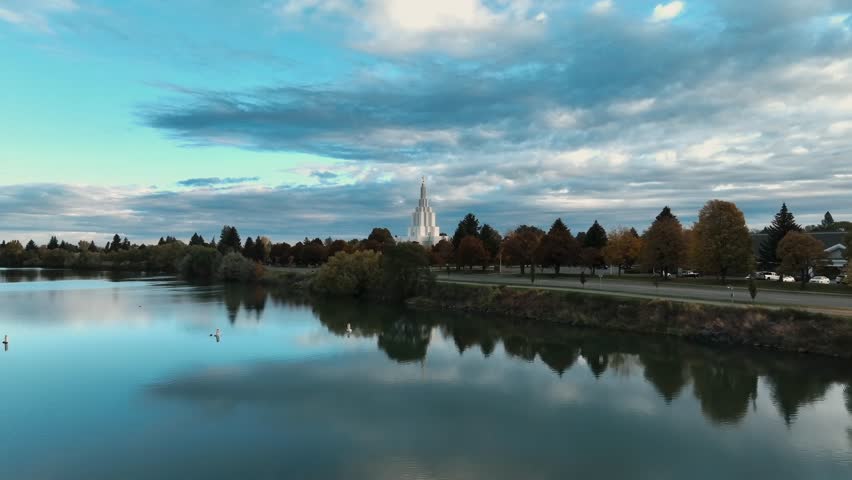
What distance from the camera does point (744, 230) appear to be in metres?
49.5

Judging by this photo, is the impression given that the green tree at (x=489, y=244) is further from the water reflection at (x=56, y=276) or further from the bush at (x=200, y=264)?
the water reflection at (x=56, y=276)

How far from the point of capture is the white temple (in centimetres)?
14500

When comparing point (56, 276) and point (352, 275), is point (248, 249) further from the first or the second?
point (352, 275)

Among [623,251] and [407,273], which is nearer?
[407,273]

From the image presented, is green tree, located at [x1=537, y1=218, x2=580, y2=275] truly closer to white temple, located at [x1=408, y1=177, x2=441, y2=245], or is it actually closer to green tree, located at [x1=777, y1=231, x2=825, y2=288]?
green tree, located at [x1=777, y1=231, x2=825, y2=288]

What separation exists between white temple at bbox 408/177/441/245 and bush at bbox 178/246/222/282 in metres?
56.0

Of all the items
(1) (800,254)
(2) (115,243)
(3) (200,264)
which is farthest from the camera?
(2) (115,243)

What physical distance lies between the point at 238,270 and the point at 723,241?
229ft

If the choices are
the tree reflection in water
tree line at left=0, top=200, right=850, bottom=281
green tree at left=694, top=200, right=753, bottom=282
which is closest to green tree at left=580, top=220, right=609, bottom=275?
tree line at left=0, top=200, right=850, bottom=281

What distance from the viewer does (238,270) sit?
9131 centimetres

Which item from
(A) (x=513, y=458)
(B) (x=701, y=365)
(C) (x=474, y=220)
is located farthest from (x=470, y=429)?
(C) (x=474, y=220)

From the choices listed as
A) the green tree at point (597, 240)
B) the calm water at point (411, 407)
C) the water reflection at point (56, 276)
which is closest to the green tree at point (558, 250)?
the green tree at point (597, 240)

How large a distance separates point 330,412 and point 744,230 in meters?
43.0

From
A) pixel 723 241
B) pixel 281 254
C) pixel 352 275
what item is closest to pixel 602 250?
pixel 723 241
